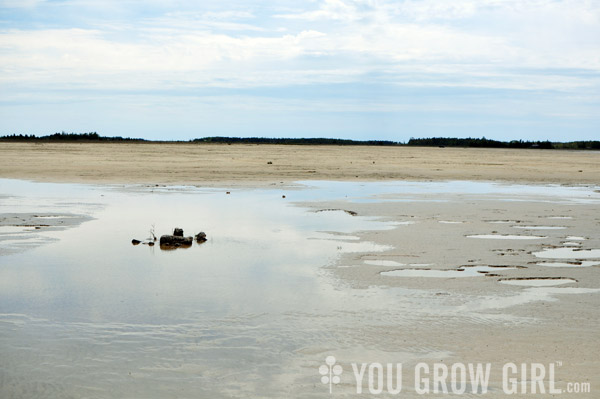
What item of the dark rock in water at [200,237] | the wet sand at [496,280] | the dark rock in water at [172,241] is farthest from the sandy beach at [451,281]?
the dark rock in water at [172,241]

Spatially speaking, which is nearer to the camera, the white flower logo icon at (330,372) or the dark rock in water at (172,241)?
the white flower logo icon at (330,372)

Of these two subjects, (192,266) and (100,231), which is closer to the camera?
(192,266)

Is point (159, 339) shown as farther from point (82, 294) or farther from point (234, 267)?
point (234, 267)

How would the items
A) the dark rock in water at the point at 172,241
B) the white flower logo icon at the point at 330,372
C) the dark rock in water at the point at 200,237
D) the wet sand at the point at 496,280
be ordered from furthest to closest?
the dark rock in water at the point at 200,237, the dark rock in water at the point at 172,241, the wet sand at the point at 496,280, the white flower logo icon at the point at 330,372

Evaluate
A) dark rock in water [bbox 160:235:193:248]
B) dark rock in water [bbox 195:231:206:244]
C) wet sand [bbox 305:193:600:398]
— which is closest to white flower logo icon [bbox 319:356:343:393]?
wet sand [bbox 305:193:600:398]

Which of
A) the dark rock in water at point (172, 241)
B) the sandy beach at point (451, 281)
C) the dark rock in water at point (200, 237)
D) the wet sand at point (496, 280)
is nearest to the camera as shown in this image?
the sandy beach at point (451, 281)

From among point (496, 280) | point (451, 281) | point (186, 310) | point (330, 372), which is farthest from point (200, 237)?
point (330, 372)

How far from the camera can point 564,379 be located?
611 centimetres

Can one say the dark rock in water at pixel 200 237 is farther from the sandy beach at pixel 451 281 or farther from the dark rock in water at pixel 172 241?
the sandy beach at pixel 451 281

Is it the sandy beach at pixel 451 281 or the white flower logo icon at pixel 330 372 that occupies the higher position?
the sandy beach at pixel 451 281

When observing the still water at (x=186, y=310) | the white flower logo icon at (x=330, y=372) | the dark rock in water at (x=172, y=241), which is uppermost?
the dark rock in water at (x=172, y=241)

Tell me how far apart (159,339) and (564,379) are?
419 cm

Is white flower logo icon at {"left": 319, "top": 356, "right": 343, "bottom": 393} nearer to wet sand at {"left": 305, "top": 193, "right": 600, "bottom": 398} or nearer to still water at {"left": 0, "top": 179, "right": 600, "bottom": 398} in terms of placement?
still water at {"left": 0, "top": 179, "right": 600, "bottom": 398}

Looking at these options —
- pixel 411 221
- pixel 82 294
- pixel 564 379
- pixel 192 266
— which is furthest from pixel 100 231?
pixel 564 379
